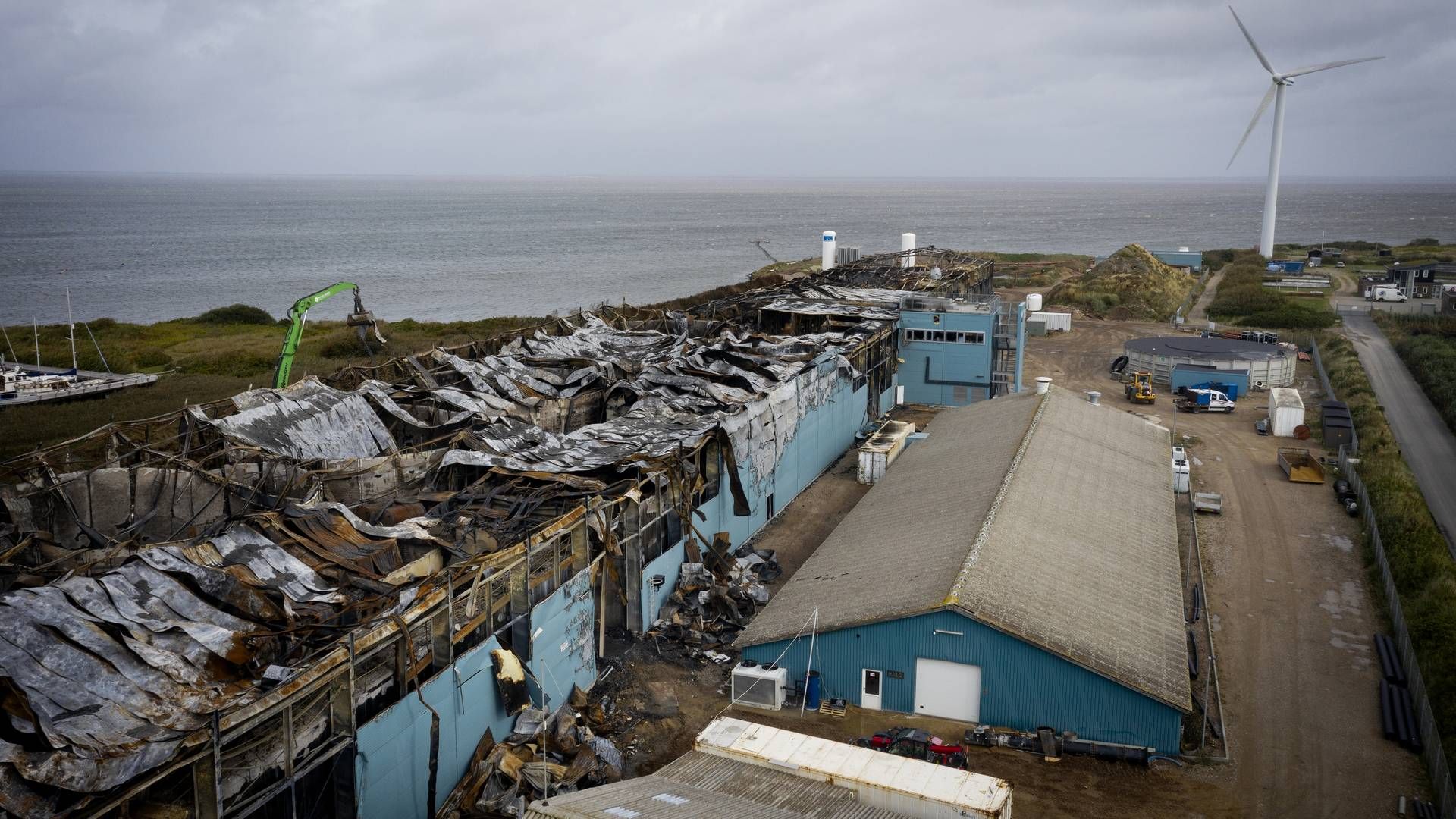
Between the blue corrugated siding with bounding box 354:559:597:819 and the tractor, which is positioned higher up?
the blue corrugated siding with bounding box 354:559:597:819

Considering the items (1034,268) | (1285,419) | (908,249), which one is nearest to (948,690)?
(1285,419)

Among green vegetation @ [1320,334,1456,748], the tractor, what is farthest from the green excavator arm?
green vegetation @ [1320,334,1456,748]

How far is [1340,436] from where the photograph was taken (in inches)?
1594

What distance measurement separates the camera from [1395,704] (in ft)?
66.7

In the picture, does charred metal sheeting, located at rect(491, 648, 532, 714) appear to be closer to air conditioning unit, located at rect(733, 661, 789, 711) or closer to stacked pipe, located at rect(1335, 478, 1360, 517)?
air conditioning unit, located at rect(733, 661, 789, 711)

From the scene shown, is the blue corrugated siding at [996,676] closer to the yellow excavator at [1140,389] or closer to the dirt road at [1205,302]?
the yellow excavator at [1140,389]

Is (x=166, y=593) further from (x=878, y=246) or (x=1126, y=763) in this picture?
(x=878, y=246)

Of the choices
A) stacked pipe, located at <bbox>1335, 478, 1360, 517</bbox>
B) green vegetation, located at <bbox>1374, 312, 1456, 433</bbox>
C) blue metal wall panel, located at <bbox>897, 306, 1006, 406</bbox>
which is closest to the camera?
stacked pipe, located at <bbox>1335, 478, 1360, 517</bbox>

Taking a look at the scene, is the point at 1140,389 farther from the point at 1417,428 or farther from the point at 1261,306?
the point at 1261,306

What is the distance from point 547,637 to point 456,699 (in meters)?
2.79

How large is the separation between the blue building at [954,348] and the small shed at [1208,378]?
954cm

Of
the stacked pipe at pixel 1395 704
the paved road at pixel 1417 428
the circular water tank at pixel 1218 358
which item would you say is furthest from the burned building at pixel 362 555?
the circular water tank at pixel 1218 358

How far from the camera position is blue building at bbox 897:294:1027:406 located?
45.7m

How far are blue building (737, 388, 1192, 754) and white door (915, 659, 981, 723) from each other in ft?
0.09
